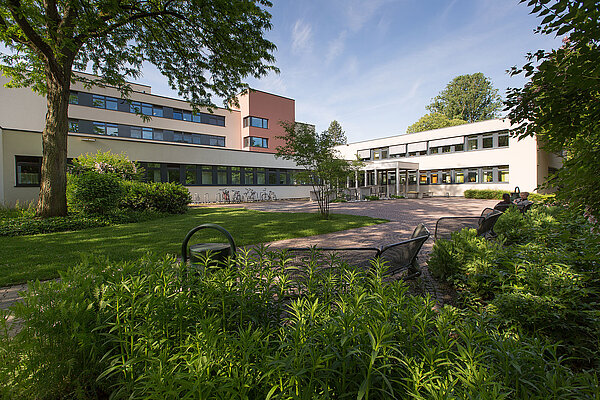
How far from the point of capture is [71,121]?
25.0 metres

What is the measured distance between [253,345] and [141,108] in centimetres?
3422

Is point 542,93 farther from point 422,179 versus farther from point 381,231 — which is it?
point 422,179

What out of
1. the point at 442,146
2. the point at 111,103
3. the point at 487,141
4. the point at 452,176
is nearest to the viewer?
the point at 111,103

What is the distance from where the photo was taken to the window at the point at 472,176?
28500 millimetres

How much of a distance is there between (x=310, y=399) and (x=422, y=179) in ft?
118

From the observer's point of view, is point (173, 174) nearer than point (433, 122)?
Yes

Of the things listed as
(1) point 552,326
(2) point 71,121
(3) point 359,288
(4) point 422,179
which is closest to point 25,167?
(2) point 71,121

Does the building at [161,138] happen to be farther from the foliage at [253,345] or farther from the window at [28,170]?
the foliage at [253,345]

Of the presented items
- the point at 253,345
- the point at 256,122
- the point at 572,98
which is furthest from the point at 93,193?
the point at 256,122

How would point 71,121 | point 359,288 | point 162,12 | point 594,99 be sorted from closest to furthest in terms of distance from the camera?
point 359,288 < point 594,99 < point 162,12 < point 71,121

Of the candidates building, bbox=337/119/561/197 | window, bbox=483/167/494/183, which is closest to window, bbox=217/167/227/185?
building, bbox=337/119/561/197

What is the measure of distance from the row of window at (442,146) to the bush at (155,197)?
778 inches

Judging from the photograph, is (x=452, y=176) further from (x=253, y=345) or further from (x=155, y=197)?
(x=253, y=345)

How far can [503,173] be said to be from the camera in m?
26.5
